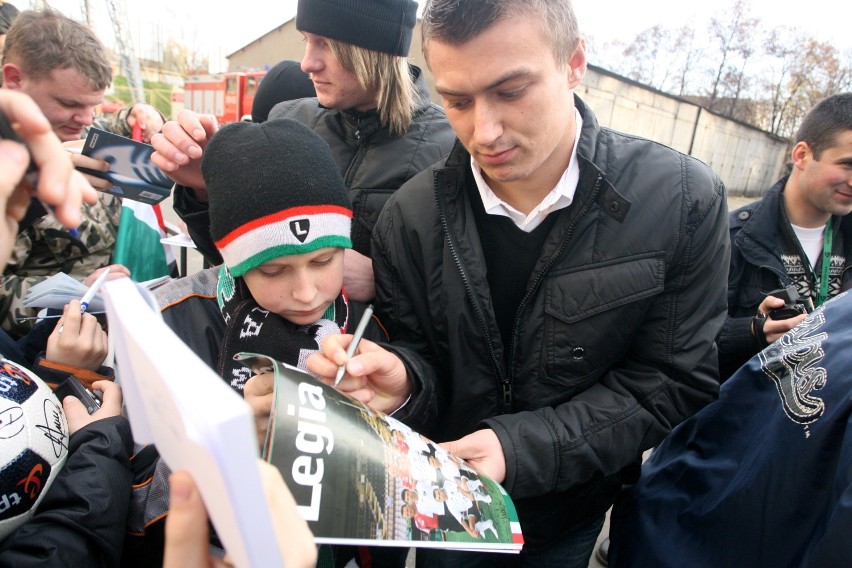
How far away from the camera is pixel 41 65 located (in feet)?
7.52

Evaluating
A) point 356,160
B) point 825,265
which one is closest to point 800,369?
point 825,265

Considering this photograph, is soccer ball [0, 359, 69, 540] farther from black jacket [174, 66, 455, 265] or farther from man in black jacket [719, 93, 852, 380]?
man in black jacket [719, 93, 852, 380]

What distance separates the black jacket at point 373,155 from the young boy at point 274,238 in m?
0.49

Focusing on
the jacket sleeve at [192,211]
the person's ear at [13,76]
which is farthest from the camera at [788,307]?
the person's ear at [13,76]

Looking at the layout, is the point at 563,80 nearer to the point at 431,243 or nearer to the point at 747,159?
the point at 431,243

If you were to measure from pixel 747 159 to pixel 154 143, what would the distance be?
27.1 metres

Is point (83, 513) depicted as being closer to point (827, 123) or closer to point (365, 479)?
point (365, 479)

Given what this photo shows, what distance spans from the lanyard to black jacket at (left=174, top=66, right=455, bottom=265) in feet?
5.66

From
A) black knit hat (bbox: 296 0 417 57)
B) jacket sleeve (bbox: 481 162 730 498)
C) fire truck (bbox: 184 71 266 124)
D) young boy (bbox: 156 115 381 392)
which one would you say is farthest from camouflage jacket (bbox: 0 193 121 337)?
fire truck (bbox: 184 71 266 124)

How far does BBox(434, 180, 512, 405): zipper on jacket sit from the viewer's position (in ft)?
4.73

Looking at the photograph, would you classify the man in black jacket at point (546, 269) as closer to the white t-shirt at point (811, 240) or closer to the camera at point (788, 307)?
the camera at point (788, 307)

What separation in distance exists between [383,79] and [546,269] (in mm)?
1094

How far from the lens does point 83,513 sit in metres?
1.10

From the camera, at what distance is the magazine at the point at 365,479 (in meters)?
0.78
